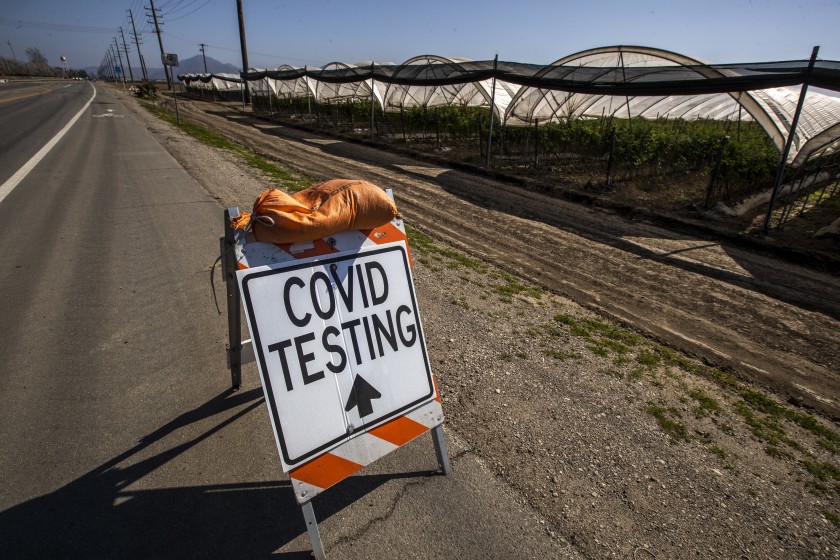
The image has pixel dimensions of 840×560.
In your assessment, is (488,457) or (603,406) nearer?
(488,457)

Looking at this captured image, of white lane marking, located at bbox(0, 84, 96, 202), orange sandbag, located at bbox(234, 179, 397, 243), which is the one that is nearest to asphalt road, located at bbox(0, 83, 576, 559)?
orange sandbag, located at bbox(234, 179, 397, 243)

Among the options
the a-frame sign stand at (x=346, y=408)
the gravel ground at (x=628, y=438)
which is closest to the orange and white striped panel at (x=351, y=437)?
the a-frame sign stand at (x=346, y=408)

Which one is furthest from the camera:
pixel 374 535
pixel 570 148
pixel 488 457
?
pixel 570 148

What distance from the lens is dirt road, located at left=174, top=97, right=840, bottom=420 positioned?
175 inches

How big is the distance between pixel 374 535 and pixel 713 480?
7.72 feet

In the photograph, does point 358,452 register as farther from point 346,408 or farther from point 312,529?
point 312,529

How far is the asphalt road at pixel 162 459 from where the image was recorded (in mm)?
2307

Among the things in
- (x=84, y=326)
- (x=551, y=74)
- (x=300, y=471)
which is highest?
(x=551, y=74)

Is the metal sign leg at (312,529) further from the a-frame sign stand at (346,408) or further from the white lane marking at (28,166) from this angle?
the white lane marking at (28,166)

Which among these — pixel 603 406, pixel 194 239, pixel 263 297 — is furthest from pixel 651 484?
pixel 194 239

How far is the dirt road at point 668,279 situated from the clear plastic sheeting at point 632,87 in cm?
322

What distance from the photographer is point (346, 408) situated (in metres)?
2.33

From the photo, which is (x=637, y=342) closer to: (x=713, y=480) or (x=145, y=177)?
(x=713, y=480)

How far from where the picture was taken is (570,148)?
14336 millimetres
